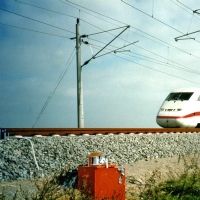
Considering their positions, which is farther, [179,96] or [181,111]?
[179,96]

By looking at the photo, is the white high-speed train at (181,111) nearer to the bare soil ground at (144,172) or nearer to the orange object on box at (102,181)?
the bare soil ground at (144,172)

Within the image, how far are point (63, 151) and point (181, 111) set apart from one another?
37.0 feet

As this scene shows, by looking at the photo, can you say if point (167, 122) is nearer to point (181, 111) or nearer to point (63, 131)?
point (181, 111)

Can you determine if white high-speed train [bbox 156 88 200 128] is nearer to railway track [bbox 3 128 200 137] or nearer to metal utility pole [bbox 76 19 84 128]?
railway track [bbox 3 128 200 137]

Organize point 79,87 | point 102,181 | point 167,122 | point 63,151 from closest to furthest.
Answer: point 102,181, point 63,151, point 79,87, point 167,122

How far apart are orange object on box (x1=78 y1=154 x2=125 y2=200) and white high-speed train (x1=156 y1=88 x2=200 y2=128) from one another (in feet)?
45.4

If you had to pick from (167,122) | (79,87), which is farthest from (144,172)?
(167,122)

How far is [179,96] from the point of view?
73.0ft

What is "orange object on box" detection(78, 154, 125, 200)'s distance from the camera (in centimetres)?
691

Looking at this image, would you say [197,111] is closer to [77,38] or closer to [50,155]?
[77,38]

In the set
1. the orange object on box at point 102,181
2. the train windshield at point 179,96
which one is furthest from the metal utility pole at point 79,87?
the orange object on box at point 102,181

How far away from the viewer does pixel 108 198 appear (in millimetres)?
6758

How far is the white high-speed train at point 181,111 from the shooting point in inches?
812

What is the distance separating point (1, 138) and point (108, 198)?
15.8ft
